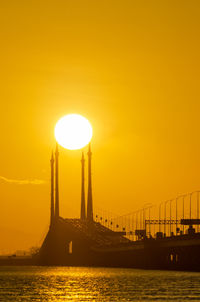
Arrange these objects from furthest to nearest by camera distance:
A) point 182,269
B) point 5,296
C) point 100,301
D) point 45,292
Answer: point 182,269
point 45,292
point 5,296
point 100,301

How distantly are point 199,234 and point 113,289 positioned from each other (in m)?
60.4

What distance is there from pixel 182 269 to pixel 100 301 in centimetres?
9629

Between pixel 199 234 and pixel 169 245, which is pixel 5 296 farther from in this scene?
pixel 169 245

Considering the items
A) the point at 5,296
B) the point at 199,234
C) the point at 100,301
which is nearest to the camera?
the point at 100,301

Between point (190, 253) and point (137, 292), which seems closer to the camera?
point (137, 292)

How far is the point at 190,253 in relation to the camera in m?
197

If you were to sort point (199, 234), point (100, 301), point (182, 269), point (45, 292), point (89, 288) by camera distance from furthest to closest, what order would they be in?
point (182, 269) < point (199, 234) < point (89, 288) < point (45, 292) < point (100, 301)

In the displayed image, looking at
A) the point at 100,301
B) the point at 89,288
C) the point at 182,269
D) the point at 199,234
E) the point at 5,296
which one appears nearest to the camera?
the point at 100,301

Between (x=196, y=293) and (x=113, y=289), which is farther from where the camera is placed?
(x=113, y=289)

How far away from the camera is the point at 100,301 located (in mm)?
99625

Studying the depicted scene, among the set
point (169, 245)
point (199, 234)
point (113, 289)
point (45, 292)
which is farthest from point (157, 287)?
point (169, 245)

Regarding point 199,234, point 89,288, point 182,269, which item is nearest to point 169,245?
point 182,269

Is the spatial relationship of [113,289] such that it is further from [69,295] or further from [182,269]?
[182,269]

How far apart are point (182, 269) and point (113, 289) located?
2998 inches
